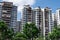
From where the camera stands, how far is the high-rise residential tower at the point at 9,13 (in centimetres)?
10275

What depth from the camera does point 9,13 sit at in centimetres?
10506

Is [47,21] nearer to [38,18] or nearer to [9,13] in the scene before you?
[38,18]

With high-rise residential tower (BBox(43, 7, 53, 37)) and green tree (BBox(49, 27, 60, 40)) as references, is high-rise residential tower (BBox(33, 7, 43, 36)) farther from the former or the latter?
green tree (BBox(49, 27, 60, 40))

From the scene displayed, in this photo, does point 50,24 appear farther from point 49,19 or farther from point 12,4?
point 12,4

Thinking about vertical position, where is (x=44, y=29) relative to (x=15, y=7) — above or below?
below

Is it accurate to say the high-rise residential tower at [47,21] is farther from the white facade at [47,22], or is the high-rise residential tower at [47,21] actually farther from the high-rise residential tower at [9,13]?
the high-rise residential tower at [9,13]

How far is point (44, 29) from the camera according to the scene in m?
110

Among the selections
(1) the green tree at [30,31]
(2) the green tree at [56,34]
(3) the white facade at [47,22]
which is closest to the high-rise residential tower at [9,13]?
(3) the white facade at [47,22]

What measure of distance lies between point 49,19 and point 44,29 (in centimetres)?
606

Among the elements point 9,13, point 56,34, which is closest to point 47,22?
point 9,13

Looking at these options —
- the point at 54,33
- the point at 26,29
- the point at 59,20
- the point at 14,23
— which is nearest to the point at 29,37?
the point at 26,29

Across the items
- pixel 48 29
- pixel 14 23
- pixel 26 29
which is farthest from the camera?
pixel 48 29

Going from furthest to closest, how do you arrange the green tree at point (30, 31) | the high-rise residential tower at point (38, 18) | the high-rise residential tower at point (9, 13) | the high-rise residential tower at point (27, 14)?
the high-rise residential tower at point (27, 14)
the high-rise residential tower at point (38, 18)
the high-rise residential tower at point (9, 13)
the green tree at point (30, 31)

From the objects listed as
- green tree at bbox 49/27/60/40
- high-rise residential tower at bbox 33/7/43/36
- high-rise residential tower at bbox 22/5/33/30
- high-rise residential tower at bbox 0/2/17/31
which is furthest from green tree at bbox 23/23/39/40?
high-rise residential tower at bbox 22/5/33/30
